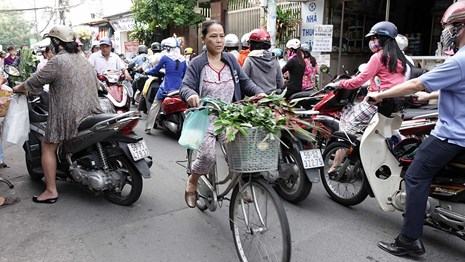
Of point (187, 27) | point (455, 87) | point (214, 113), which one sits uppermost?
point (187, 27)

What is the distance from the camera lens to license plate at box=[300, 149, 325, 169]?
149 inches

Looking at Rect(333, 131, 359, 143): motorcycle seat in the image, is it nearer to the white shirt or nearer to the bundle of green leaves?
the bundle of green leaves

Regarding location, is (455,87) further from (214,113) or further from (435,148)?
(214,113)

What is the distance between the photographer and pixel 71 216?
12.5ft

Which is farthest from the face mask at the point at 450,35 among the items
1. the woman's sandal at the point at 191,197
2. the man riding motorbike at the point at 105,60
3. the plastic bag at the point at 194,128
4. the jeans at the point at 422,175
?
the man riding motorbike at the point at 105,60

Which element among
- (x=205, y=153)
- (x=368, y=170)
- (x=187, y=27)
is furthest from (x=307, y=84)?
(x=187, y=27)

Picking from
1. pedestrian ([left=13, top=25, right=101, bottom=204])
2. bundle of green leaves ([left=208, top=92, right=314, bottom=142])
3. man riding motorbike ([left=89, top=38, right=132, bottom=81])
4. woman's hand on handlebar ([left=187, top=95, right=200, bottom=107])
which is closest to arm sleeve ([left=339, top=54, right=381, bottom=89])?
bundle of green leaves ([left=208, top=92, right=314, bottom=142])

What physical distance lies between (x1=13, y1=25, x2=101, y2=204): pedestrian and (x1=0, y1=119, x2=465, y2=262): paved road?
22.7 inches

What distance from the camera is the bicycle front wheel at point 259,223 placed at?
2463 mm

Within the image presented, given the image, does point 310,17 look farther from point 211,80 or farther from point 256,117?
point 256,117

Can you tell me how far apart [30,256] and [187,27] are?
1498 cm

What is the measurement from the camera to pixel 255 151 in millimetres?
2414

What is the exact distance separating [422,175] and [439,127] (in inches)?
14.0

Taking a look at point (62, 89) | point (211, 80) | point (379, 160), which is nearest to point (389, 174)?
point (379, 160)
